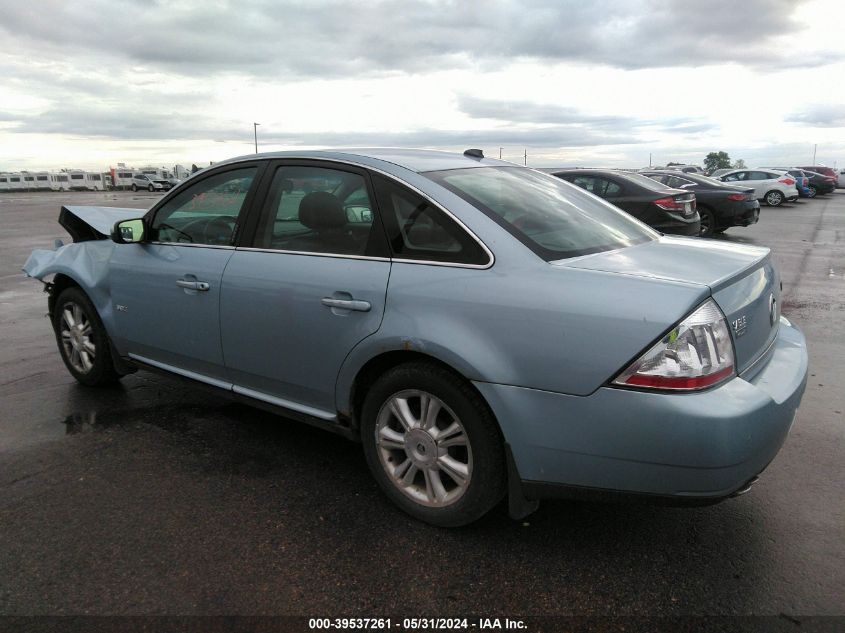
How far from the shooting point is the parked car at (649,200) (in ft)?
35.8

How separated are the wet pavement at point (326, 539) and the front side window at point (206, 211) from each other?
116 cm

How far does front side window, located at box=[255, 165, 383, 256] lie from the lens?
3.03 meters

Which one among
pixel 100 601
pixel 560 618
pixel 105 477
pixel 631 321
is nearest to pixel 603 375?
pixel 631 321

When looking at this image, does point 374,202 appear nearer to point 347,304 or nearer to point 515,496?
point 347,304

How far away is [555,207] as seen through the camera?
127 inches

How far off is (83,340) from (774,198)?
2900 cm

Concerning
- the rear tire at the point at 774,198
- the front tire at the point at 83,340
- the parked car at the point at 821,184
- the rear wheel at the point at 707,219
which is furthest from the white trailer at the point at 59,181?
the front tire at the point at 83,340

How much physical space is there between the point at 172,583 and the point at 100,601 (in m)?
0.25

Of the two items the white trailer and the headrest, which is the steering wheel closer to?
the headrest

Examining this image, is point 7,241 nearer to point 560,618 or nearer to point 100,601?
point 100,601

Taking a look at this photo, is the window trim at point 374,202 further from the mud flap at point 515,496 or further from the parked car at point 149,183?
the parked car at point 149,183

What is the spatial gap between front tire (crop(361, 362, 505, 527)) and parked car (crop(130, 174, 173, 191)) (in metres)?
57.3

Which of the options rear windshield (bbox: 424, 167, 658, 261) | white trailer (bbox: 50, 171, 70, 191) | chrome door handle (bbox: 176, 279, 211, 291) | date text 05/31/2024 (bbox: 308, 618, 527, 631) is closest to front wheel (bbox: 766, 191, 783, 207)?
rear windshield (bbox: 424, 167, 658, 261)

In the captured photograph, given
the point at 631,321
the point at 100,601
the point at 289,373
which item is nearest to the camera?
the point at 631,321
